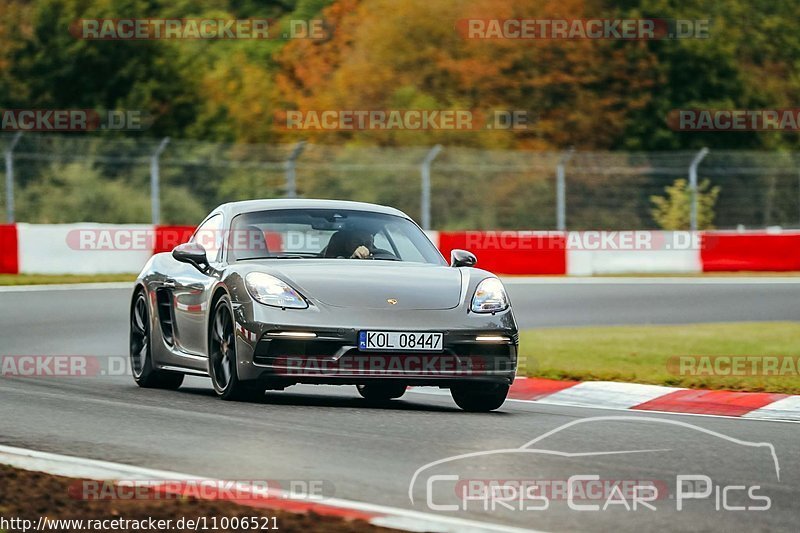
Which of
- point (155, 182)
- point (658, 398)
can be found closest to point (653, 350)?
point (658, 398)

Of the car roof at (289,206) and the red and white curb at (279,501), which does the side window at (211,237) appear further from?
the red and white curb at (279,501)

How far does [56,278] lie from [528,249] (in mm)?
7319

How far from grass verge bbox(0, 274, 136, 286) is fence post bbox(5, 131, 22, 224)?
3942 mm

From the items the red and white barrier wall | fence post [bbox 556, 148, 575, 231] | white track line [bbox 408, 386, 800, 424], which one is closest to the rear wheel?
white track line [bbox 408, 386, 800, 424]

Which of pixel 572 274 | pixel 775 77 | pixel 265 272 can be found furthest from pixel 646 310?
pixel 775 77

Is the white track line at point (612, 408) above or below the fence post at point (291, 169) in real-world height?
below

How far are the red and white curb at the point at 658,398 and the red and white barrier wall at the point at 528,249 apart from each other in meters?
12.1

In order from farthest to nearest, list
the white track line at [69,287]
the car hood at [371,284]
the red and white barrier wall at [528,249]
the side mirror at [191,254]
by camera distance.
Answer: the red and white barrier wall at [528,249] < the white track line at [69,287] < the side mirror at [191,254] < the car hood at [371,284]

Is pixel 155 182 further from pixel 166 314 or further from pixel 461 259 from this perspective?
pixel 461 259

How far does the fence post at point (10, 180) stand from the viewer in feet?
88.2

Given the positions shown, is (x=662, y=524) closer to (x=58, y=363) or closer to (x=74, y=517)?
(x=74, y=517)

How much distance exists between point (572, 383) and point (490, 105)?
111ft

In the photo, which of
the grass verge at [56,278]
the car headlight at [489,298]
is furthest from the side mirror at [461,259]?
the grass verge at [56,278]

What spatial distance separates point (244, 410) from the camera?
945cm
